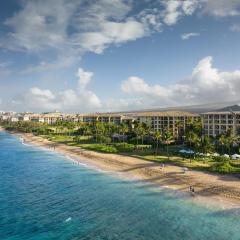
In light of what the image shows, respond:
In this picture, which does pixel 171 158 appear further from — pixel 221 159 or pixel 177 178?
pixel 177 178

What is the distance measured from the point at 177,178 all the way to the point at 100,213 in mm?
23478

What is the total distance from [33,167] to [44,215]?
43.4 meters

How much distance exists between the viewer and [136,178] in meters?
71.2

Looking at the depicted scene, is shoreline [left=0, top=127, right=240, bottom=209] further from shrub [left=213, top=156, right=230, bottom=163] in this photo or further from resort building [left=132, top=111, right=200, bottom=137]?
resort building [left=132, top=111, right=200, bottom=137]

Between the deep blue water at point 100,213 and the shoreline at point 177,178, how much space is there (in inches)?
139

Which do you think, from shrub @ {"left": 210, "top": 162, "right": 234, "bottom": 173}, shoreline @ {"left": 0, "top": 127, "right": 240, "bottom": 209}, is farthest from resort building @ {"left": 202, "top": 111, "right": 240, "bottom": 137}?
shrub @ {"left": 210, "top": 162, "right": 234, "bottom": 173}

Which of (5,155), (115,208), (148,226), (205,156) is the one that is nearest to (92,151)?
(5,155)

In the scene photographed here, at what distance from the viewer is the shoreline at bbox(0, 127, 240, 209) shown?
54656 mm

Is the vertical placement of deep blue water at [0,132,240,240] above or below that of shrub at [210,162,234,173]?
below

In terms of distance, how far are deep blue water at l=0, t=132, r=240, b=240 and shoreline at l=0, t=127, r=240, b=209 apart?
353cm

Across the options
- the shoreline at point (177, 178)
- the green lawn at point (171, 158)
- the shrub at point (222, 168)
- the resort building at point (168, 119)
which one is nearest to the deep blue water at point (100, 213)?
the shoreline at point (177, 178)

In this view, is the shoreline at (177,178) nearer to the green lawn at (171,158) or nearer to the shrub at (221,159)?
the green lawn at (171,158)

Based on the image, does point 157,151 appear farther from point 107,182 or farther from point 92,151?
point 107,182

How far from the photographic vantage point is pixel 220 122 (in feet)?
383
